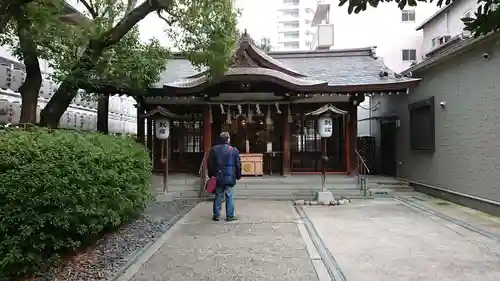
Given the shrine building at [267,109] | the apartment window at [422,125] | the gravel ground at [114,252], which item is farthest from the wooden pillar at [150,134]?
the apartment window at [422,125]

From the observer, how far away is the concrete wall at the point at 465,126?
998cm

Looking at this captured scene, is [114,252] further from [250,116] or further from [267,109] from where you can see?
[267,109]

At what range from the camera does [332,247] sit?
6926 mm

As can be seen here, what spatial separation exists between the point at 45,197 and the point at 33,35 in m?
5.19

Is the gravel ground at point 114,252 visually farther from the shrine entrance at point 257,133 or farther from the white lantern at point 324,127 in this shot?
the shrine entrance at point 257,133

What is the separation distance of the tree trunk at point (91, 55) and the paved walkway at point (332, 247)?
3.84m

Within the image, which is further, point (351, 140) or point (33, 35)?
point (351, 140)

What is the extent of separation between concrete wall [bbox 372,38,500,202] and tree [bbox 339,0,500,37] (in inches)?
235

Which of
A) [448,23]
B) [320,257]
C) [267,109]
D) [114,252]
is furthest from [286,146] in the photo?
[448,23]

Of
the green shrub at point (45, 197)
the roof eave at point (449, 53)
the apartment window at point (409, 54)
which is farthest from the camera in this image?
the apartment window at point (409, 54)

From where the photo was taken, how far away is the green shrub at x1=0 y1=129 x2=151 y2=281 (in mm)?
4797

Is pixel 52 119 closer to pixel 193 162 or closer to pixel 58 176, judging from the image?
pixel 58 176

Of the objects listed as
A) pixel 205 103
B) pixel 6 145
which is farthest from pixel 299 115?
pixel 6 145

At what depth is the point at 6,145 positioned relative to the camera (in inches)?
196
